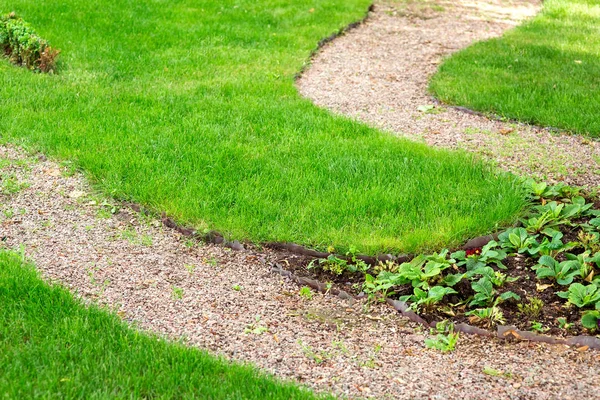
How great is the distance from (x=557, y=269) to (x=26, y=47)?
6164 mm

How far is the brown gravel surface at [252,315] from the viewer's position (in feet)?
11.7

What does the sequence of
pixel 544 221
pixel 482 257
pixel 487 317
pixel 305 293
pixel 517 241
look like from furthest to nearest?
pixel 544 221 < pixel 517 241 < pixel 482 257 < pixel 305 293 < pixel 487 317

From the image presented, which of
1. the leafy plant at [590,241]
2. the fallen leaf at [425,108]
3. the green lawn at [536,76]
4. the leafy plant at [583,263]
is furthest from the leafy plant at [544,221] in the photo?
the fallen leaf at [425,108]

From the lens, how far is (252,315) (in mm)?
4152

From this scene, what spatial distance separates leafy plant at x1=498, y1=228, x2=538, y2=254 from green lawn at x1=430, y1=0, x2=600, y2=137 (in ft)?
7.91

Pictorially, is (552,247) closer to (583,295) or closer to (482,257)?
(482,257)

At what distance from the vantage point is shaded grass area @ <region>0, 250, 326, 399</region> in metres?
3.35

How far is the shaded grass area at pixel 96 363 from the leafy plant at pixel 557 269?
188 cm

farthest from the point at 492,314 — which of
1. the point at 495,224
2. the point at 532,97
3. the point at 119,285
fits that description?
the point at 532,97

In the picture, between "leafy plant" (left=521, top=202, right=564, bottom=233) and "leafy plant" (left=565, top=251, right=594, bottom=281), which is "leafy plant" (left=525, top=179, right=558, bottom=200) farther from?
"leafy plant" (left=565, top=251, right=594, bottom=281)

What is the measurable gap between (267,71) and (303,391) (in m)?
5.59

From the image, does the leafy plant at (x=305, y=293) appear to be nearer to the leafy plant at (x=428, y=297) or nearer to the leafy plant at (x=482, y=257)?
the leafy plant at (x=428, y=297)

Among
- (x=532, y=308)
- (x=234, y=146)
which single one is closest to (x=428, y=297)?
(x=532, y=308)

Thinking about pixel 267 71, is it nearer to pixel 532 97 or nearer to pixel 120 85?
pixel 120 85
